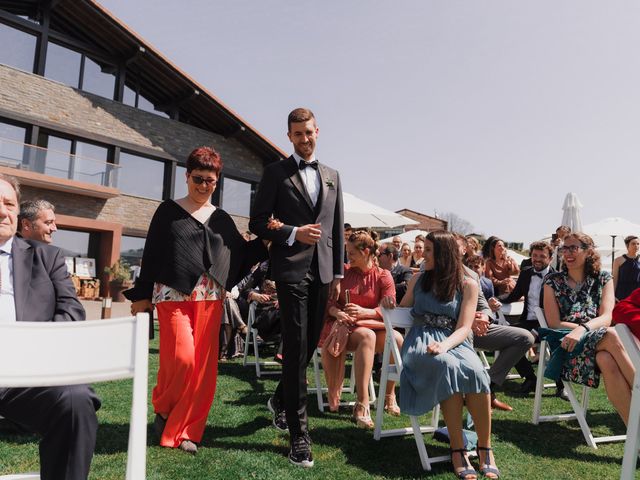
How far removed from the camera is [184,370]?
10.7ft

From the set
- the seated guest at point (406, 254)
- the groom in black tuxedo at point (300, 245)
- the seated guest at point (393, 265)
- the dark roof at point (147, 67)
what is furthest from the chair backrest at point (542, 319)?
the dark roof at point (147, 67)

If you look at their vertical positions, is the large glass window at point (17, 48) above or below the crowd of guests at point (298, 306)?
above

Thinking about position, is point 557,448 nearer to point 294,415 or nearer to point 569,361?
point 569,361

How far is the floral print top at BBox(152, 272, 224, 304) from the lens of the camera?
131 inches

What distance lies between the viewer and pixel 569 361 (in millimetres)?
3762

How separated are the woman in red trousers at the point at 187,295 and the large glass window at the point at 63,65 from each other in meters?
18.4

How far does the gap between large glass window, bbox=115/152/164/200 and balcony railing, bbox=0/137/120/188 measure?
0.87 meters

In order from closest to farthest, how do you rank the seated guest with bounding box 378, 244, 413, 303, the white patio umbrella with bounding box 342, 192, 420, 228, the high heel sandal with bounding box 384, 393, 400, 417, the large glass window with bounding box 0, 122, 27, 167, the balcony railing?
the high heel sandal with bounding box 384, 393, 400, 417 → the seated guest with bounding box 378, 244, 413, 303 → the white patio umbrella with bounding box 342, 192, 420, 228 → the large glass window with bounding box 0, 122, 27, 167 → the balcony railing

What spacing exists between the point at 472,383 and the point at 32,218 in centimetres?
345

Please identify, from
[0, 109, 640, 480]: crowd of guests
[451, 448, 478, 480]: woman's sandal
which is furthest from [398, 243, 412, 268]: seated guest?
[451, 448, 478, 480]: woman's sandal

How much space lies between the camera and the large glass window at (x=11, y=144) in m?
15.7

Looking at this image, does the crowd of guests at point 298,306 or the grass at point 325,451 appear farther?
the crowd of guests at point 298,306

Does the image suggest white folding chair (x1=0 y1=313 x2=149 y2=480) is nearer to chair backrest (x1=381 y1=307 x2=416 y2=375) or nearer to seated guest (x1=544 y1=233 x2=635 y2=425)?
chair backrest (x1=381 y1=307 x2=416 y2=375)

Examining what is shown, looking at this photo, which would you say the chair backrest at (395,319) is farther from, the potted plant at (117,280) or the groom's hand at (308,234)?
the potted plant at (117,280)
